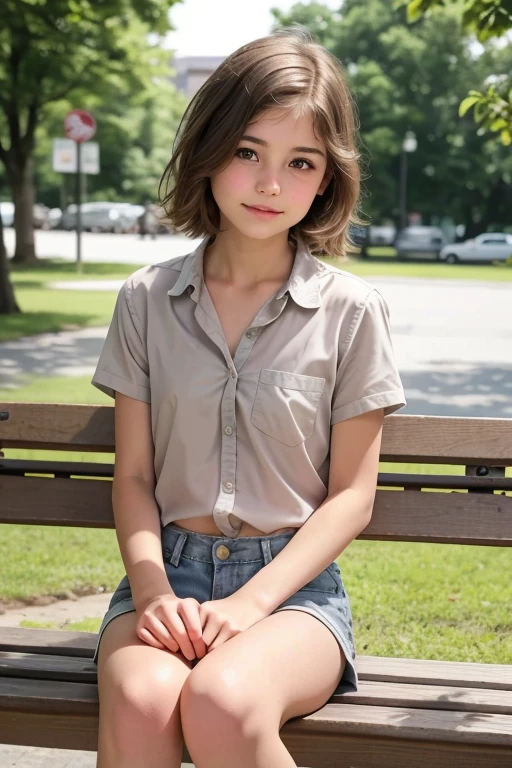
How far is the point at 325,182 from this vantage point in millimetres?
2824

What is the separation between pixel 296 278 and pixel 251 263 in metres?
0.13

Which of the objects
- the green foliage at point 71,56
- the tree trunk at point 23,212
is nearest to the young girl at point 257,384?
the green foliage at point 71,56

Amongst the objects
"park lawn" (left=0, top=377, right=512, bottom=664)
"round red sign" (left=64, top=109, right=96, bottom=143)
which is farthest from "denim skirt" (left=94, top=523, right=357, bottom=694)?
"round red sign" (left=64, top=109, right=96, bottom=143)

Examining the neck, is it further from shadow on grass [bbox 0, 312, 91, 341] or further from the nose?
shadow on grass [bbox 0, 312, 91, 341]

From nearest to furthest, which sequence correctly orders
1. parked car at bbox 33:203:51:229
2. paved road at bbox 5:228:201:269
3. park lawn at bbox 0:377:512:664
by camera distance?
park lawn at bbox 0:377:512:664
paved road at bbox 5:228:201:269
parked car at bbox 33:203:51:229

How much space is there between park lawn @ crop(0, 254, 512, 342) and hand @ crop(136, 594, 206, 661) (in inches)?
123

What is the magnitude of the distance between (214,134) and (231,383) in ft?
1.86

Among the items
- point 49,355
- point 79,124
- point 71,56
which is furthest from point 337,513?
point 71,56

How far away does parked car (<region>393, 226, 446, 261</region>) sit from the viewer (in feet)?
136

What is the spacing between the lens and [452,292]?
23.3 meters

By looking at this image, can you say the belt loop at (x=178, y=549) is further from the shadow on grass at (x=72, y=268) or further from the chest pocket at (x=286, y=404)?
the shadow on grass at (x=72, y=268)

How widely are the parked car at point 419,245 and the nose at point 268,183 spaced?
128 ft

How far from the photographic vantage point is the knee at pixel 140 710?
2197 millimetres

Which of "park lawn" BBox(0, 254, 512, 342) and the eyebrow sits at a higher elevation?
the eyebrow
